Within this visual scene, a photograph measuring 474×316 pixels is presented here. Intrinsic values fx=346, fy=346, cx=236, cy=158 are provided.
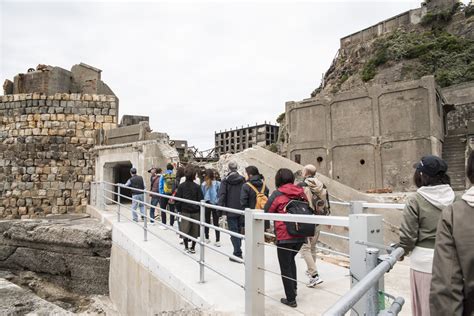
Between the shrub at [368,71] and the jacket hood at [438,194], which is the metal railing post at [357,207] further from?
the shrub at [368,71]

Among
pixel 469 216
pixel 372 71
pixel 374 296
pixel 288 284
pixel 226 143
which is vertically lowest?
pixel 288 284

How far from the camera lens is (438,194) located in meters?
2.50

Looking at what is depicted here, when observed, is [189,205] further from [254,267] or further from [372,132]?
[372,132]

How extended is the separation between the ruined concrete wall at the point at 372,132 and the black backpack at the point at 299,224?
12.6m

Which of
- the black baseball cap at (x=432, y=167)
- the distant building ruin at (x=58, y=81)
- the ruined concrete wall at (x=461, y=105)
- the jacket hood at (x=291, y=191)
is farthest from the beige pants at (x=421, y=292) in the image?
the ruined concrete wall at (x=461, y=105)

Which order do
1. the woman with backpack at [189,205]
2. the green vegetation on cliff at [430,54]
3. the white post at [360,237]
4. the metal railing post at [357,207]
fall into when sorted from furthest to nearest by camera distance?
the green vegetation on cliff at [430,54] < the woman with backpack at [189,205] < the metal railing post at [357,207] < the white post at [360,237]

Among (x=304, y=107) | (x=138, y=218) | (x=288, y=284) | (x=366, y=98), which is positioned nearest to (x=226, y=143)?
(x=304, y=107)

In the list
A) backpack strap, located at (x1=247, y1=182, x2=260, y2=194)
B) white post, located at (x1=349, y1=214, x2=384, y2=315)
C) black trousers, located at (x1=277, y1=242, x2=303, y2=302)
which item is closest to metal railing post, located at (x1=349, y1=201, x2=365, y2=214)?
black trousers, located at (x1=277, y1=242, x2=303, y2=302)

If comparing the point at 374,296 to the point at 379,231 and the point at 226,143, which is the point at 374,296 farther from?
the point at 226,143

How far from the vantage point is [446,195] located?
98.7 inches

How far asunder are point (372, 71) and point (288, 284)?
37.9 m

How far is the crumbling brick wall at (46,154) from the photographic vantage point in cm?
1245

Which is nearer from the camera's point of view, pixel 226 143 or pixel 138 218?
pixel 138 218

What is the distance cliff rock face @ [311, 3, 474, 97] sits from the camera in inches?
1256
